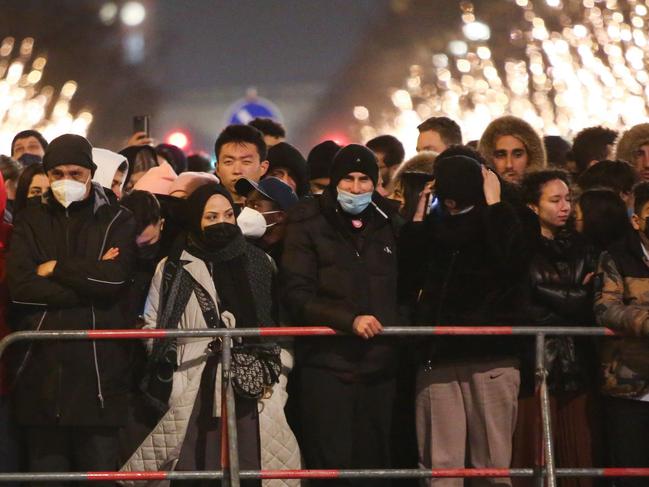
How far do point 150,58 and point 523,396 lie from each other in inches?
2087

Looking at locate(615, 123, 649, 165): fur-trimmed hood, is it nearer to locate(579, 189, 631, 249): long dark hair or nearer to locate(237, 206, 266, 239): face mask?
locate(579, 189, 631, 249): long dark hair

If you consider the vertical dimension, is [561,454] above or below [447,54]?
below

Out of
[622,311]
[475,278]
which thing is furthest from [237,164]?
[622,311]

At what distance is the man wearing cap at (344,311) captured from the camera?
950 centimetres

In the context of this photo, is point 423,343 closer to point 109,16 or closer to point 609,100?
point 609,100

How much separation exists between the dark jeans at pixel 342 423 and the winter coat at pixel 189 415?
16 centimetres

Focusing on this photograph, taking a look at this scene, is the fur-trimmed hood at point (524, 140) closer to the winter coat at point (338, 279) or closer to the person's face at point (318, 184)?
the person's face at point (318, 184)

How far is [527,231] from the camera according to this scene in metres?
9.73

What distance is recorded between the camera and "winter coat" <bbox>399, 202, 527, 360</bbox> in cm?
944

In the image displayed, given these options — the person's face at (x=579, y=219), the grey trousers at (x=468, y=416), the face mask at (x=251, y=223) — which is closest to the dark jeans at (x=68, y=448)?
the face mask at (x=251, y=223)

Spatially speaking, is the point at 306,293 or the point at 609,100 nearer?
the point at 306,293

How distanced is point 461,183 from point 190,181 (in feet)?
7.65

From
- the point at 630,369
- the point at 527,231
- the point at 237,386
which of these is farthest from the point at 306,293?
the point at 630,369

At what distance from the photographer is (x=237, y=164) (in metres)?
11.3
